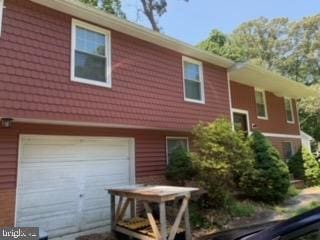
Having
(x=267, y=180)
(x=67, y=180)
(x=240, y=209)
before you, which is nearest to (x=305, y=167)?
(x=267, y=180)

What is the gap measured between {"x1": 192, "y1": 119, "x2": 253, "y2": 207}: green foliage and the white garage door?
221cm

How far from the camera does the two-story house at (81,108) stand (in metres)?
6.81

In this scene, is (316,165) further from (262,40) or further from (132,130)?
(262,40)

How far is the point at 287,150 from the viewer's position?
18.4 metres

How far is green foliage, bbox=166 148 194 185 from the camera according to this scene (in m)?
9.52

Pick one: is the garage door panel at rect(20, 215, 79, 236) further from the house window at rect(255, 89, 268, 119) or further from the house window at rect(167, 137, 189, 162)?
the house window at rect(255, 89, 268, 119)

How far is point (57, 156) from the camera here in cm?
778

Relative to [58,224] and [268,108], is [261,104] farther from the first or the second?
[58,224]

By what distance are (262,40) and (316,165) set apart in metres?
22.9

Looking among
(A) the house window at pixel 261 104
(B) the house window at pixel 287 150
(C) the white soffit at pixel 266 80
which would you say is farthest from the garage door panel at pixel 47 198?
(B) the house window at pixel 287 150

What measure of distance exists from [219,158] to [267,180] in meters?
3.14

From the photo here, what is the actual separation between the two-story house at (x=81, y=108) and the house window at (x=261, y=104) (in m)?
6.16

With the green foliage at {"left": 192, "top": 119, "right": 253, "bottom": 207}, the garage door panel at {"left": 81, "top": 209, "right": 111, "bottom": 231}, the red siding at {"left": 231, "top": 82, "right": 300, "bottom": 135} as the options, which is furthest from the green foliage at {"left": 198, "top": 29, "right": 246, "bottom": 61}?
the garage door panel at {"left": 81, "top": 209, "right": 111, "bottom": 231}

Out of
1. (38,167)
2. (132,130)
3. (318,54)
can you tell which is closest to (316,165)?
(132,130)
